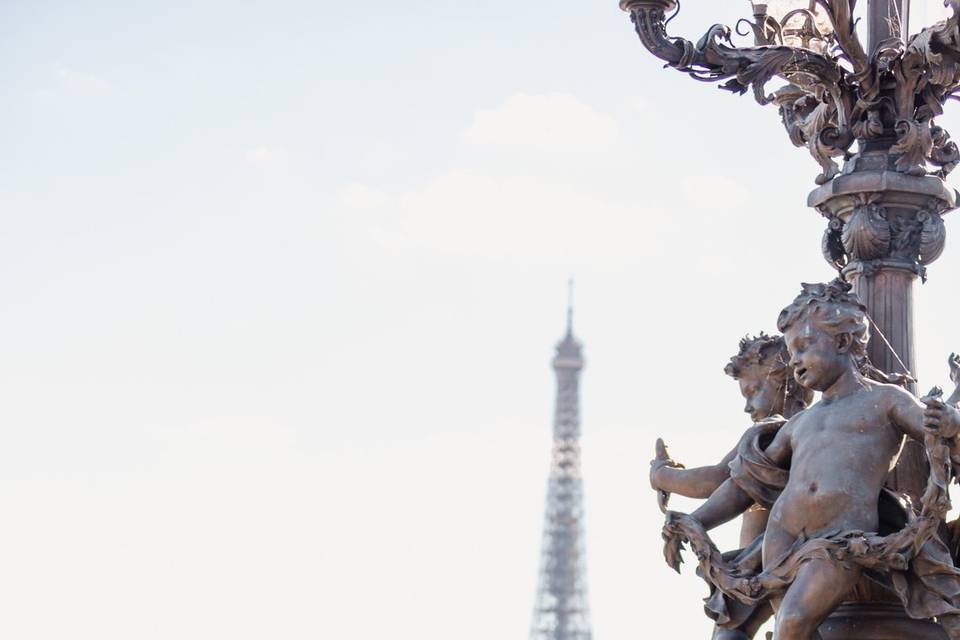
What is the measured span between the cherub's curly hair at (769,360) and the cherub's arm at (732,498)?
0.63 meters

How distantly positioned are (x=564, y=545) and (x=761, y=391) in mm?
104171

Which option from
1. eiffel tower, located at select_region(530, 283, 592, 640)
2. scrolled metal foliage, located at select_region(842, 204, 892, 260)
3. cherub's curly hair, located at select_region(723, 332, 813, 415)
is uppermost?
eiffel tower, located at select_region(530, 283, 592, 640)

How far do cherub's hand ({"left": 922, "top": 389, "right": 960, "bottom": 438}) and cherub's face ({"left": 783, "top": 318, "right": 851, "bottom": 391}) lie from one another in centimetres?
85

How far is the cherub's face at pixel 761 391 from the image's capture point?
13805 millimetres

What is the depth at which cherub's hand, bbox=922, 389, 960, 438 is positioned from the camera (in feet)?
39.5

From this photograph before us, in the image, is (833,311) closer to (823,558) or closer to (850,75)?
(823,558)

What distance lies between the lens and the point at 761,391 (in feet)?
45.3

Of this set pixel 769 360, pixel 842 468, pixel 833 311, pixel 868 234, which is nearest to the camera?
pixel 842 468

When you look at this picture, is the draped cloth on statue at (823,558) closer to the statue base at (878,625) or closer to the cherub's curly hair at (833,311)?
the statue base at (878,625)

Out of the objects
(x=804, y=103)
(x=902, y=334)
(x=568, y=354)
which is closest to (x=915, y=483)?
(x=902, y=334)

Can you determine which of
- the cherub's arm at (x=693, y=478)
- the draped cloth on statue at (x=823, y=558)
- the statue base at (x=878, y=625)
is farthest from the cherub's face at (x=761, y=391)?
the statue base at (x=878, y=625)

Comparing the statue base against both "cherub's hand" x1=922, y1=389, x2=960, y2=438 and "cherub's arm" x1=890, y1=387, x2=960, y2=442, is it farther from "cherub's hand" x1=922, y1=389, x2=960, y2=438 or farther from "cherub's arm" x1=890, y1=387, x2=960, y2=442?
"cherub's hand" x1=922, y1=389, x2=960, y2=438

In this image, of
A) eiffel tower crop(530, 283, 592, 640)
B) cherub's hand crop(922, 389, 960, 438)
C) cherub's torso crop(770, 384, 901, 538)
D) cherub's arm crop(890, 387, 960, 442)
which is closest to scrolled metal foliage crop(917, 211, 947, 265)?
cherub's arm crop(890, 387, 960, 442)

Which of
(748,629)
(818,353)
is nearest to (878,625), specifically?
(748,629)
